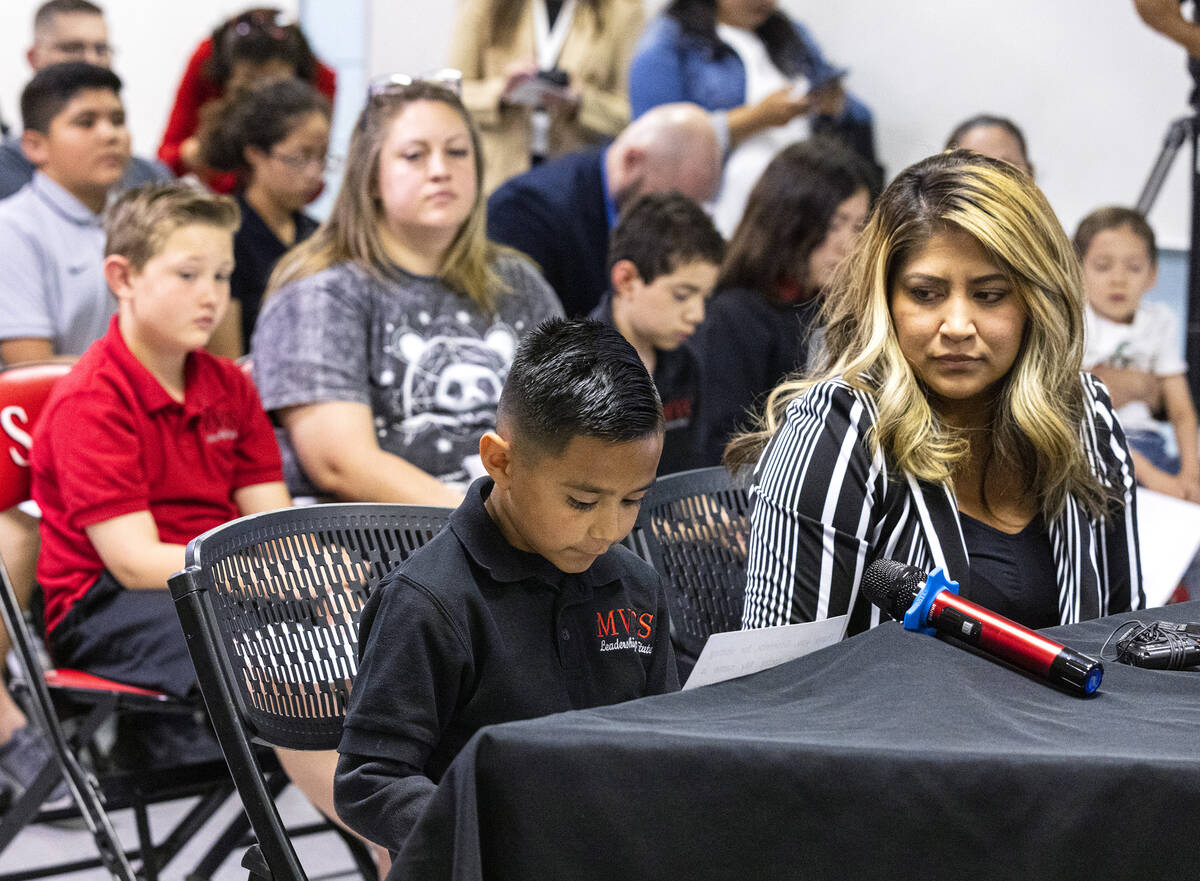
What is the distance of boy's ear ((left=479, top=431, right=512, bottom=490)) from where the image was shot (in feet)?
4.26

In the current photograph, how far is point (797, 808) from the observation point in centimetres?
90

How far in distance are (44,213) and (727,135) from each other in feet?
6.63

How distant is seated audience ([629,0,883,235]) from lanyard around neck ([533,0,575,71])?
0.28 meters

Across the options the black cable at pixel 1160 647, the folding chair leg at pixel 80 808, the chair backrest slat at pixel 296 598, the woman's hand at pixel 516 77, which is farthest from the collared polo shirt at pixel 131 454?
the woman's hand at pixel 516 77

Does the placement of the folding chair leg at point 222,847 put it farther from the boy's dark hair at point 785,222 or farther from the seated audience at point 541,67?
the seated audience at point 541,67

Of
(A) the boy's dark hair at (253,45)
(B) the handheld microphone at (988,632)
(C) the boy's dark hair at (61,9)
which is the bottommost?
(B) the handheld microphone at (988,632)

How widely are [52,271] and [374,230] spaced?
951 mm

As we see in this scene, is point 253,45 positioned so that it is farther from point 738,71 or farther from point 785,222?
point 785,222

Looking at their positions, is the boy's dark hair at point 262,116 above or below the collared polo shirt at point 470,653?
above

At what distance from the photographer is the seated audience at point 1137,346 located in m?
3.41

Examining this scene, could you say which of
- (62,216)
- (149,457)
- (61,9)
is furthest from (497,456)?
(61,9)

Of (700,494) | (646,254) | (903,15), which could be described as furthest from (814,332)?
(903,15)

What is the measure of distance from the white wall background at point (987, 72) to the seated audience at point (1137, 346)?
1.04 ft

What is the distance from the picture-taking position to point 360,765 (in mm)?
1184
